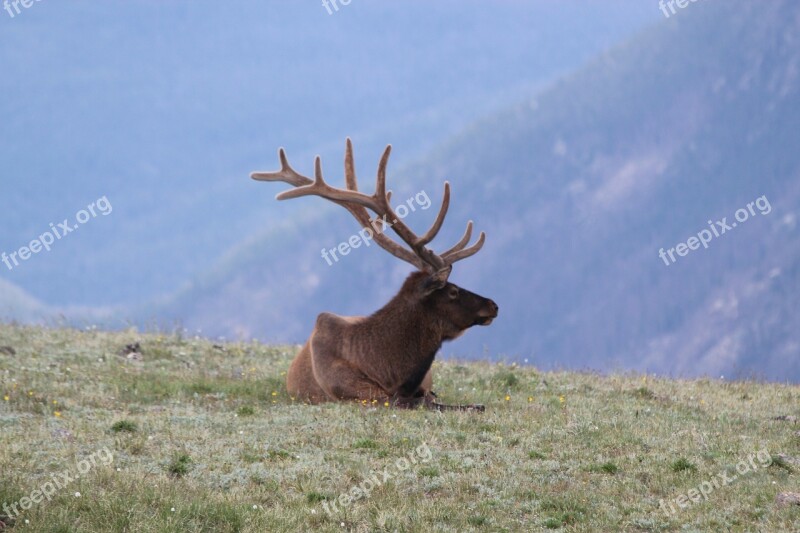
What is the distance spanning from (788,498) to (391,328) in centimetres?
558

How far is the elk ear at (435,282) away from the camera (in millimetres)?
13594

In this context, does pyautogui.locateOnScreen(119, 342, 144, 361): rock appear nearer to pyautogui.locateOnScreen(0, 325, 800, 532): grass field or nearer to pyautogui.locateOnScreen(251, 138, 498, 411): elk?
pyautogui.locateOnScreen(0, 325, 800, 532): grass field

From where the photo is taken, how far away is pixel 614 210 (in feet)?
539

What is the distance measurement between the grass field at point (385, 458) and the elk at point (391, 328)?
2.06 feet

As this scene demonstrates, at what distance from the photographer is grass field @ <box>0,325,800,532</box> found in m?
8.61

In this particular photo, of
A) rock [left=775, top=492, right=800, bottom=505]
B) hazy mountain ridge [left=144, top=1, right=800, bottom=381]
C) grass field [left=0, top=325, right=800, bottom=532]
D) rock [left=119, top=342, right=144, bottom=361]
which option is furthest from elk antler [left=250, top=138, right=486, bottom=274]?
hazy mountain ridge [left=144, top=1, right=800, bottom=381]

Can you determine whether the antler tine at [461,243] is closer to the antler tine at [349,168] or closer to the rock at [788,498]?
the antler tine at [349,168]

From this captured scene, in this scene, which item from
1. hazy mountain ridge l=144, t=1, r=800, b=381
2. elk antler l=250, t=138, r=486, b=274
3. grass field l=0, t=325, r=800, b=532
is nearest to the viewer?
grass field l=0, t=325, r=800, b=532

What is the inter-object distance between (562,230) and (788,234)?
38645 mm

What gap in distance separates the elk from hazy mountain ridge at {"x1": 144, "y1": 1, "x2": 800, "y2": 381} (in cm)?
11576

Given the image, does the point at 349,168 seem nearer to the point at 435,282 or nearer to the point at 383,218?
the point at 383,218

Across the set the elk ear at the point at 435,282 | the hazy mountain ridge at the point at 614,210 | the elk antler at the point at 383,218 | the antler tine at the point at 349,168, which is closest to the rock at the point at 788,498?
the elk antler at the point at 383,218

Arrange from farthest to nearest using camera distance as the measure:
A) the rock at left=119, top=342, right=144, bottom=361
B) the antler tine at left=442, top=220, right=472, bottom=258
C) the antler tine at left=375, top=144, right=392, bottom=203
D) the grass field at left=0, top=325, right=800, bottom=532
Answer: the rock at left=119, top=342, right=144, bottom=361
the antler tine at left=442, top=220, right=472, bottom=258
the antler tine at left=375, top=144, right=392, bottom=203
the grass field at left=0, top=325, right=800, bottom=532

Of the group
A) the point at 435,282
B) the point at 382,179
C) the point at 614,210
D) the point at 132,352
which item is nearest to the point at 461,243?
the point at 435,282
